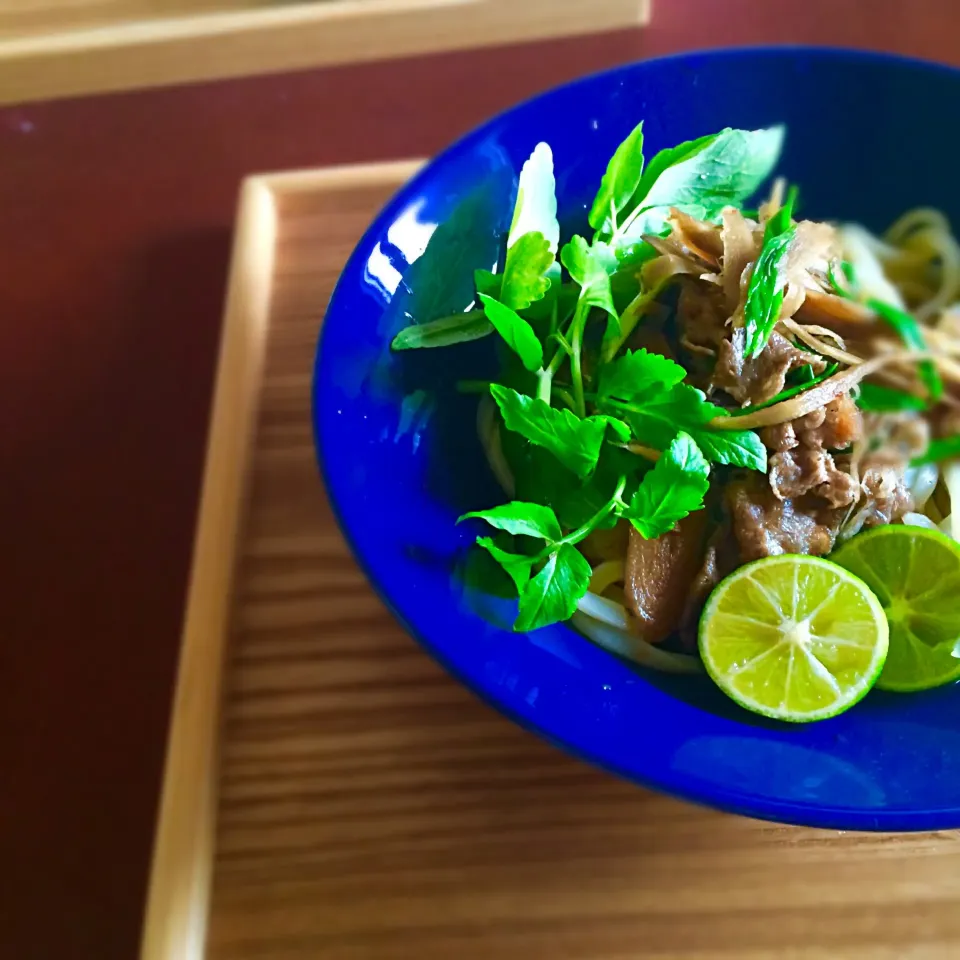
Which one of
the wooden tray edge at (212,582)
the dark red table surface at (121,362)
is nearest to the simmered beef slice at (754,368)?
the wooden tray edge at (212,582)

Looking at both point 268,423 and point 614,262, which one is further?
point 268,423

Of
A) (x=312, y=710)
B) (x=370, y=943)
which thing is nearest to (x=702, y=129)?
(x=312, y=710)

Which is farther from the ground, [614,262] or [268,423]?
[614,262]

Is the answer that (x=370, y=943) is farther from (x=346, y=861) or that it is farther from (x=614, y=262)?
(x=614, y=262)

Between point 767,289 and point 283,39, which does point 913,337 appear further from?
point 283,39

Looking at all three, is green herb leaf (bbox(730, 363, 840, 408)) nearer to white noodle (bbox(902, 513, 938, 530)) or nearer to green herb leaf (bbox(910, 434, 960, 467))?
white noodle (bbox(902, 513, 938, 530))

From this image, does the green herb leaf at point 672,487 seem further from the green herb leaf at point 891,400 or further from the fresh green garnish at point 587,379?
the green herb leaf at point 891,400
